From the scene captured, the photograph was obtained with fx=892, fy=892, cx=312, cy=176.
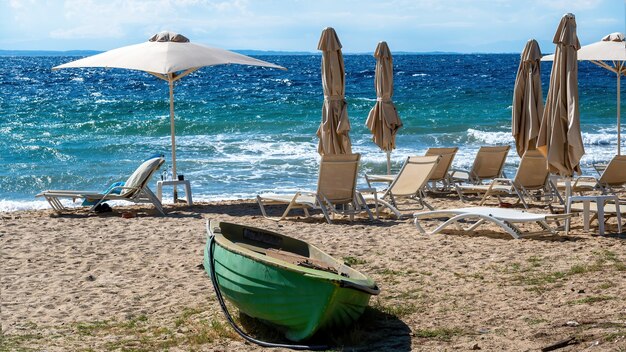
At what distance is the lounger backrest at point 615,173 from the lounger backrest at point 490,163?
4.93ft

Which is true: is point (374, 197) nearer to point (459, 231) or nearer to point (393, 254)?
point (459, 231)

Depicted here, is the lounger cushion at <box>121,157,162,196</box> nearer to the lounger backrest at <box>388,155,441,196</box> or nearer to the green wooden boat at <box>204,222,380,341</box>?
the lounger backrest at <box>388,155,441,196</box>

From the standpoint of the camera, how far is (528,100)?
33.1 ft

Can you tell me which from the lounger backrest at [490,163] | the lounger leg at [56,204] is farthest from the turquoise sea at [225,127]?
the lounger backrest at [490,163]

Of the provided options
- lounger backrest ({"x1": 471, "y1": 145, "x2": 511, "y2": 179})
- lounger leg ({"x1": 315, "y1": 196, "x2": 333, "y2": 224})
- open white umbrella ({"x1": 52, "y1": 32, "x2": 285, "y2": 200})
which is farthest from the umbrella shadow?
lounger backrest ({"x1": 471, "y1": 145, "x2": 511, "y2": 179})

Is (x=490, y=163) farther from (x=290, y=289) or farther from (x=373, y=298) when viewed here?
(x=290, y=289)

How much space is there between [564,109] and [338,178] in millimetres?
2348

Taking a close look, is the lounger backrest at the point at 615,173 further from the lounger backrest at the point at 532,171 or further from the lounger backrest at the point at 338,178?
the lounger backrest at the point at 338,178

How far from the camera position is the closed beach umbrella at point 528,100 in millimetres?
9898

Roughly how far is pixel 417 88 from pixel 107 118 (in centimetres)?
1738

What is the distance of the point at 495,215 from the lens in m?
7.86

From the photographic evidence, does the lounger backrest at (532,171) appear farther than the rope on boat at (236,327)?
Yes

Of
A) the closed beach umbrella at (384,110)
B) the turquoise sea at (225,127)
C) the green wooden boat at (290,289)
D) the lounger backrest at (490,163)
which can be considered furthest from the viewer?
the turquoise sea at (225,127)

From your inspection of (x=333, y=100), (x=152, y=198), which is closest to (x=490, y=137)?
(x=333, y=100)
